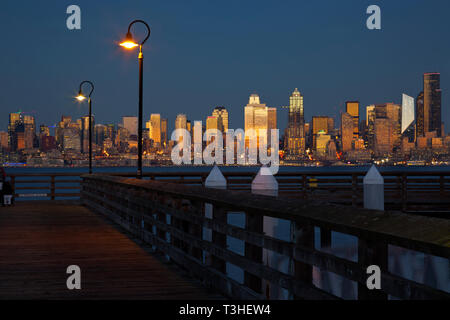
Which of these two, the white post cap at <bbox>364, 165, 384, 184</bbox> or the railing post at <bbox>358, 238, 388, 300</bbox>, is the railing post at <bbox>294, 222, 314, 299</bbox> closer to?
the railing post at <bbox>358, 238, 388, 300</bbox>

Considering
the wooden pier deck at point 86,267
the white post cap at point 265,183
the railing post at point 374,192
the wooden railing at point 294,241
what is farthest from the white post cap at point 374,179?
the wooden railing at point 294,241

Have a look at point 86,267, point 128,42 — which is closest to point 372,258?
point 86,267

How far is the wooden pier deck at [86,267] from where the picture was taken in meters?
7.64

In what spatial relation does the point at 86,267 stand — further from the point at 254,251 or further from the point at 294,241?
the point at 294,241

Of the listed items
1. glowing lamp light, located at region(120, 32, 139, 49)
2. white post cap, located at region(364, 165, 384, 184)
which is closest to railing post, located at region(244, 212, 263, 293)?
white post cap, located at region(364, 165, 384, 184)

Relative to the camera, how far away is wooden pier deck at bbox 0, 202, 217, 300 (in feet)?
25.1

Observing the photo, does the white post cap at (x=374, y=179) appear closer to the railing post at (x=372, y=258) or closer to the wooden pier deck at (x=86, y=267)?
the wooden pier deck at (x=86, y=267)

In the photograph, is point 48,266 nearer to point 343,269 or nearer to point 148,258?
point 148,258

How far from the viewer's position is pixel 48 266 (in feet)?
32.8

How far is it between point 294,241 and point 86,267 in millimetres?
5283

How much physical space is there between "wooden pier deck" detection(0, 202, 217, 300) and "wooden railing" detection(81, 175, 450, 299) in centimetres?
41

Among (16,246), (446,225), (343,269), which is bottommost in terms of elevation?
(16,246)

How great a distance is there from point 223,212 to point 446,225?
4.36 m
